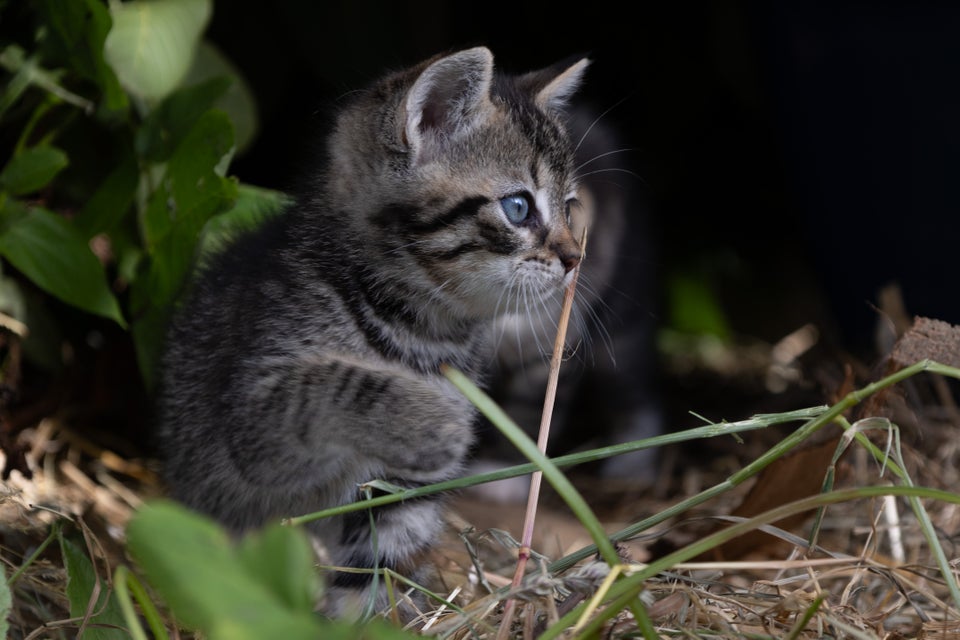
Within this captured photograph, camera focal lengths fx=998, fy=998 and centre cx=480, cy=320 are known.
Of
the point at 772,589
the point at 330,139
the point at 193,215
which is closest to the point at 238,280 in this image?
the point at 193,215

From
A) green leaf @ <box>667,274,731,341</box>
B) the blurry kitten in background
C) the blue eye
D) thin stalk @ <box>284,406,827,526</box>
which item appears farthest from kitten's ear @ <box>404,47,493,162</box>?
green leaf @ <box>667,274,731,341</box>

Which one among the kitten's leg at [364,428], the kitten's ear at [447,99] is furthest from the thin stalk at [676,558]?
the kitten's ear at [447,99]

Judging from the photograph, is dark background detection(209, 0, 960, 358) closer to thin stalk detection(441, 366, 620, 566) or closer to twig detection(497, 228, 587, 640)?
twig detection(497, 228, 587, 640)

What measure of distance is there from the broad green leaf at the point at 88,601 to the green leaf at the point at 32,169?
0.79 m

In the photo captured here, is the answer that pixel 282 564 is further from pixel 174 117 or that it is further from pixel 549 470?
pixel 174 117

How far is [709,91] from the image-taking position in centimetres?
443

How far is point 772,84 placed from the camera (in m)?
3.35

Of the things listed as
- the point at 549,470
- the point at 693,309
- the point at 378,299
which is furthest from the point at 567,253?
the point at 693,309

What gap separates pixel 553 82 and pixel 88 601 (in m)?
1.30

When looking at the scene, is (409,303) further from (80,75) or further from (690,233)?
(690,233)

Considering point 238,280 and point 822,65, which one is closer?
point 238,280

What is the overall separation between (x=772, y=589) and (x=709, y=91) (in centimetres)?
311

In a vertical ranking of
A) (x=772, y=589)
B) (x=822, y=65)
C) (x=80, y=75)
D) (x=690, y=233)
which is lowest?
(x=690, y=233)

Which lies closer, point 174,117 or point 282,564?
point 282,564
